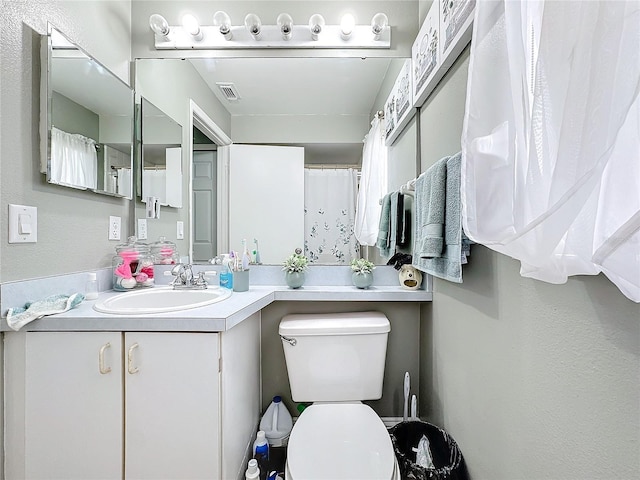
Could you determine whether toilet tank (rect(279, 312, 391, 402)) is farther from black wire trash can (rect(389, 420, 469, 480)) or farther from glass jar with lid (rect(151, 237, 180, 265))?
glass jar with lid (rect(151, 237, 180, 265))

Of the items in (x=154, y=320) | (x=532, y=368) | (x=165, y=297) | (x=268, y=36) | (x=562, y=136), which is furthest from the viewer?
(x=268, y=36)

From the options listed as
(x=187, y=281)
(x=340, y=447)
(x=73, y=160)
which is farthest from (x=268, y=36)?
(x=340, y=447)

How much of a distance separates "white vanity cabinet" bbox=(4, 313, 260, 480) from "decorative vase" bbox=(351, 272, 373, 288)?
2.41 feet

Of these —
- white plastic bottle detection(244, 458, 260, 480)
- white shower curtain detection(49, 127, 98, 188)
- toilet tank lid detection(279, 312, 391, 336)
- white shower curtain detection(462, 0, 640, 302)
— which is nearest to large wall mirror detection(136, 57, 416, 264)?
toilet tank lid detection(279, 312, 391, 336)

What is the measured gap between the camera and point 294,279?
1.47 m

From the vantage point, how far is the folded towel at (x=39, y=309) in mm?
902

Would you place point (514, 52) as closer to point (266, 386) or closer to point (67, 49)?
point (67, 49)

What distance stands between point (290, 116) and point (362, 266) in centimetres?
86

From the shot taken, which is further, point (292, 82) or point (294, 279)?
point (292, 82)

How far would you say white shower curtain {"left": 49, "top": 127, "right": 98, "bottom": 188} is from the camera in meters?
1.10

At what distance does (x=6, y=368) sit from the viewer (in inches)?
37.4

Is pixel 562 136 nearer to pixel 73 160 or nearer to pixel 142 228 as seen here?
pixel 73 160

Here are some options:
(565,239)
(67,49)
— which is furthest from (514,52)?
(67,49)

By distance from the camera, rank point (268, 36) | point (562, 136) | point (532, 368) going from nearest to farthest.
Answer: point (562, 136) → point (532, 368) → point (268, 36)
